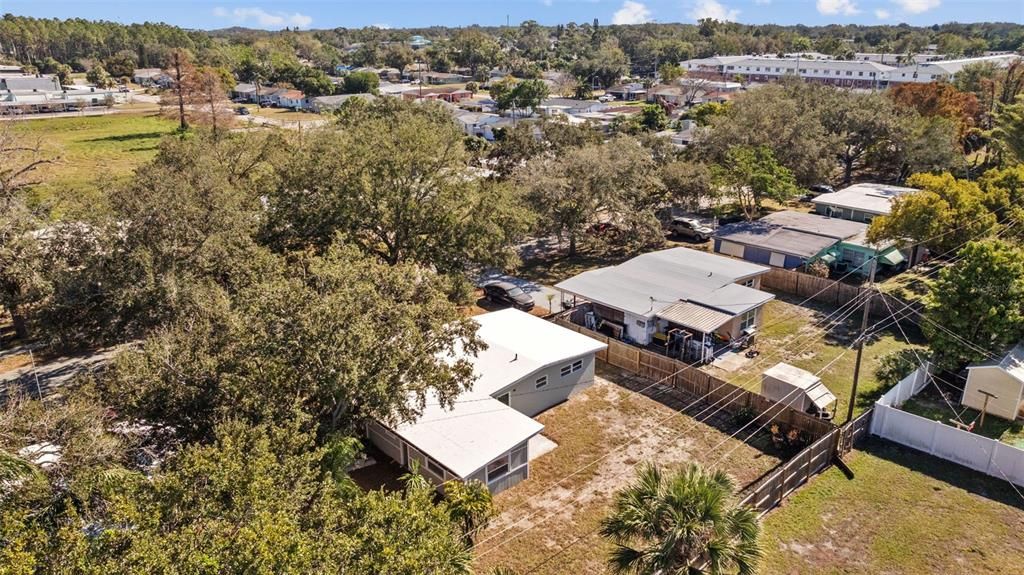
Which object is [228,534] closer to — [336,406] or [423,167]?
[336,406]

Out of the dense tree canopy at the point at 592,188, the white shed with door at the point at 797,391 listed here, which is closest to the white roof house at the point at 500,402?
the white shed with door at the point at 797,391

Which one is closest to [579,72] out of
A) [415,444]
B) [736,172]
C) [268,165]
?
[736,172]

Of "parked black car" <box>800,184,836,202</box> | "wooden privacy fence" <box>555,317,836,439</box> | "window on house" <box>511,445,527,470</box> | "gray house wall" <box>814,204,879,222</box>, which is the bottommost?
"window on house" <box>511,445,527,470</box>

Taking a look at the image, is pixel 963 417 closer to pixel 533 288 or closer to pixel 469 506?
pixel 469 506

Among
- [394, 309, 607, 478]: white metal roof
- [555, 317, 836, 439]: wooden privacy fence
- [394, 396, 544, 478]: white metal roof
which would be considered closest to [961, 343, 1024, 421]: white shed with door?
[555, 317, 836, 439]: wooden privacy fence

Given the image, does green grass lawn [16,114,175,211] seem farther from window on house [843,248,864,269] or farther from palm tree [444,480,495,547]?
window on house [843,248,864,269]

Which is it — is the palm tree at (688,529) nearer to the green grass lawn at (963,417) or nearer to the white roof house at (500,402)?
the white roof house at (500,402)
